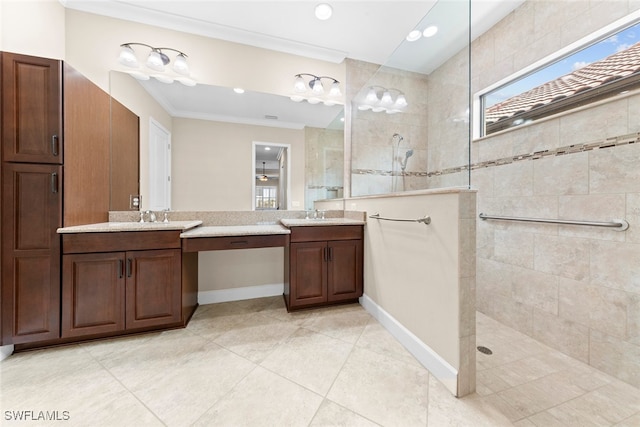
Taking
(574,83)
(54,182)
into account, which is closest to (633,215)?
(574,83)

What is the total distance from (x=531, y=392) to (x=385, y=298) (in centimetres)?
95

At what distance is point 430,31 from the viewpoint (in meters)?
2.10

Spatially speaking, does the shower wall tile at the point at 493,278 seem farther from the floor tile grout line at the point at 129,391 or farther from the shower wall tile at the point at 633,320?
the floor tile grout line at the point at 129,391

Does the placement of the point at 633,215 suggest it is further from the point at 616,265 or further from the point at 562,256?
the point at 562,256


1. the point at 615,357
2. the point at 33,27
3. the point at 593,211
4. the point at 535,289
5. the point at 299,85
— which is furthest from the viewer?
the point at 299,85

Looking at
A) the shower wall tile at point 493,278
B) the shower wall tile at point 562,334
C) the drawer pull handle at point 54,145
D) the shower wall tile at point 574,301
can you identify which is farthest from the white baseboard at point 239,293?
the shower wall tile at point 574,301

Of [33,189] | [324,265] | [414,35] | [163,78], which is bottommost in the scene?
[324,265]

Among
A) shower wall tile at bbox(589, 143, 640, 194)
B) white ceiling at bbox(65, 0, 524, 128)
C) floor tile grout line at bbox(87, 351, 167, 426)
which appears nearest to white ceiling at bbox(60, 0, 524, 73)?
white ceiling at bbox(65, 0, 524, 128)

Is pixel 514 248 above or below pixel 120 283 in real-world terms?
above

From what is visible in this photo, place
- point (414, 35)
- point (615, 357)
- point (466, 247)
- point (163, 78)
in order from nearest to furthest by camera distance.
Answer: point (466, 247), point (615, 357), point (163, 78), point (414, 35)

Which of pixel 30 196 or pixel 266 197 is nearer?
pixel 30 196

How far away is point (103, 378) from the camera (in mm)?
1357

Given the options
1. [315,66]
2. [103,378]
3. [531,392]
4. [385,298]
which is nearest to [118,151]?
[103,378]

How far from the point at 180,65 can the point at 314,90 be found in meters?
1.33
